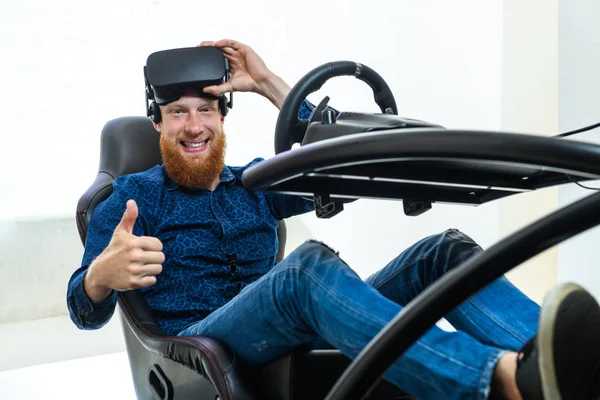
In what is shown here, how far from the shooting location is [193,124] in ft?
6.56

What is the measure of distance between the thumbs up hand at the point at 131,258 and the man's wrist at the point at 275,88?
747mm

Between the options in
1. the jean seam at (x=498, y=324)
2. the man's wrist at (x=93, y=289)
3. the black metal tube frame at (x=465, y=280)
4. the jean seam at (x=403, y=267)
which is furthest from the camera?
the man's wrist at (x=93, y=289)

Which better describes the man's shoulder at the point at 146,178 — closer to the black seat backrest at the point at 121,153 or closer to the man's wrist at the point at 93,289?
the black seat backrest at the point at 121,153

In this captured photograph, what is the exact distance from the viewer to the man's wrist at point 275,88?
1.95m

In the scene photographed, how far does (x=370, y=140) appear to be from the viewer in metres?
0.78

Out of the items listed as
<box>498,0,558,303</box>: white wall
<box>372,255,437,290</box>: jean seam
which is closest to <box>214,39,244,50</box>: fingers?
<box>372,255,437,290</box>: jean seam

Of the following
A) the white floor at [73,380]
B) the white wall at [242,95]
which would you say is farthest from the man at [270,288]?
the white wall at [242,95]

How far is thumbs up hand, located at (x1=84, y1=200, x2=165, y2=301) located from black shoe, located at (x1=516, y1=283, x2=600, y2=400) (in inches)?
24.8

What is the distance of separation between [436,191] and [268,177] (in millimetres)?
275

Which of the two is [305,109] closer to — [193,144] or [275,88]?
[275,88]

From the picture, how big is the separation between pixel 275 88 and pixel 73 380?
68.3 inches

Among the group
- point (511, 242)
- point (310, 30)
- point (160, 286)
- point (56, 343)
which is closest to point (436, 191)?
point (511, 242)

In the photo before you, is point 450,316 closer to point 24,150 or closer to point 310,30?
point 24,150

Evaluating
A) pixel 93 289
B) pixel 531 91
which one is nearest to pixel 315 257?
pixel 93 289
